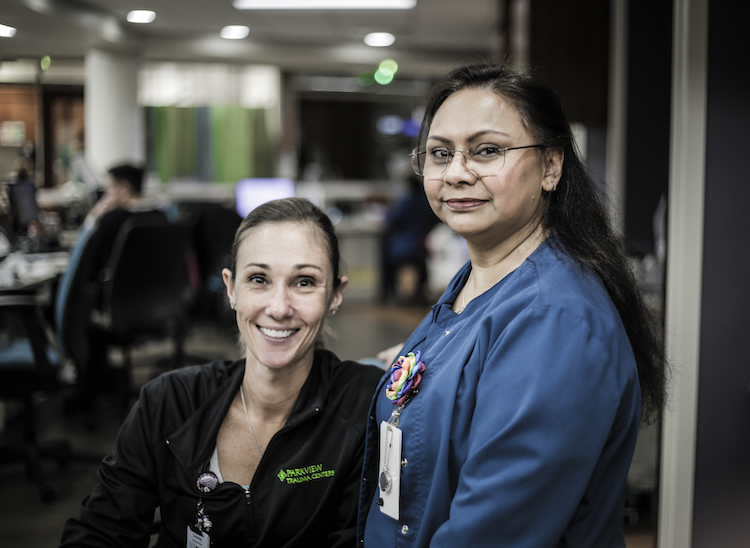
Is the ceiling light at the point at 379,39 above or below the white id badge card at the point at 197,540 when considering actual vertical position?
above

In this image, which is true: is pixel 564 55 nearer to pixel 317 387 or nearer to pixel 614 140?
pixel 614 140

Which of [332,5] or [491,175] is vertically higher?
[332,5]

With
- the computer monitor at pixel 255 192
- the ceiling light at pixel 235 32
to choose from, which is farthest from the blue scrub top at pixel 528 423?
the ceiling light at pixel 235 32

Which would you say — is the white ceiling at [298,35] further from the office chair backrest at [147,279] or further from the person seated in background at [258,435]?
the person seated in background at [258,435]

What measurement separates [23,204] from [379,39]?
213 inches

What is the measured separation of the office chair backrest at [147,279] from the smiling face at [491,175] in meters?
2.61

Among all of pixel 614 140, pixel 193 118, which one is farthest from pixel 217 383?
pixel 193 118

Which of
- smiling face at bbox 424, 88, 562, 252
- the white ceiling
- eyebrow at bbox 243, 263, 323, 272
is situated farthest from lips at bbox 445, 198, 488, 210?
the white ceiling

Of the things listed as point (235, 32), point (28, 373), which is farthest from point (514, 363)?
point (235, 32)

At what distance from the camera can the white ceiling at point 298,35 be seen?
18.2ft

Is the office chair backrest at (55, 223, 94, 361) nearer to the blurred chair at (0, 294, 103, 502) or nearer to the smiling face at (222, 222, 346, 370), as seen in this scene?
the blurred chair at (0, 294, 103, 502)

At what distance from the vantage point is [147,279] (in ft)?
11.7

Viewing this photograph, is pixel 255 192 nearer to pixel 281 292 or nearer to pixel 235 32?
pixel 235 32

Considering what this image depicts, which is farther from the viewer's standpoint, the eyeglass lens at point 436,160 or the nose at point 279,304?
the nose at point 279,304
